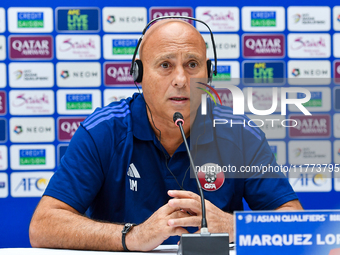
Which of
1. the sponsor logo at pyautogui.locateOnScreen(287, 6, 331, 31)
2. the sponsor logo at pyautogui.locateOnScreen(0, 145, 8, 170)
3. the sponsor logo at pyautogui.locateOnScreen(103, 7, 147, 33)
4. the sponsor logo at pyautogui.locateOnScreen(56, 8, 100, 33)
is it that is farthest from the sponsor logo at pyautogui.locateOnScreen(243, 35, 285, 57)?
the sponsor logo at pyautogui.locateOnScreen(0, 145, 8, 170)

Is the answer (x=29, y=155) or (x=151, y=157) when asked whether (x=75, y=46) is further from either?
(x=151, y=157)

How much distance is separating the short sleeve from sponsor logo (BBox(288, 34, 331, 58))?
1395 mm

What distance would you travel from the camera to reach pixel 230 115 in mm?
853

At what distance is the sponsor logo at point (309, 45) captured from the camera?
1.97 meters

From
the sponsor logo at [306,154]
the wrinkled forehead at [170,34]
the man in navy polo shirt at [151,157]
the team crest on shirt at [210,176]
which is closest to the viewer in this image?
the sponsor logo at [306,154]

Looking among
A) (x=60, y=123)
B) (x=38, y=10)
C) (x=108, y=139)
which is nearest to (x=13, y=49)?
(x=38, y=10)

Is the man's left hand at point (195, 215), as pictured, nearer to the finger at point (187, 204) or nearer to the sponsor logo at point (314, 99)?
the finger at point (187, 204)

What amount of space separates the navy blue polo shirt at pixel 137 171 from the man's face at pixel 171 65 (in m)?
0.09

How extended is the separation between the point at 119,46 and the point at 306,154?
142 centimetres

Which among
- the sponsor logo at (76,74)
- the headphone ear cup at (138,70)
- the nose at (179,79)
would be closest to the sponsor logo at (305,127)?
the nose at (179,79)

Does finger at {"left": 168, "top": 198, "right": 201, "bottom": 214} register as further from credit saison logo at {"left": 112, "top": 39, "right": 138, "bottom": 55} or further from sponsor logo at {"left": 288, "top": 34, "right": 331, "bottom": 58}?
sponsor logo at {"left": 288, "top": 34, "right": 331, "bottom": 58}

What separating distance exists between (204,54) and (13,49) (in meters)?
1.26

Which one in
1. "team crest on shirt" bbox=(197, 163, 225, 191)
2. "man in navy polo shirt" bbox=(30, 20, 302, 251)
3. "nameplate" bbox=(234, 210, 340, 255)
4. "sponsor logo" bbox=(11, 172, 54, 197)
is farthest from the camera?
"sponsor logo" bbox=(11, 172, 54, 197)

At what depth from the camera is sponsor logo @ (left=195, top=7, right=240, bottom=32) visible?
6.36 ft
